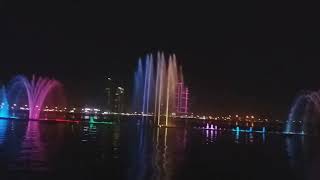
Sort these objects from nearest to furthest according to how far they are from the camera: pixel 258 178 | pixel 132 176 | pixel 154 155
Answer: pixel 132 176 < pixel 258 178 < pixel 154 155

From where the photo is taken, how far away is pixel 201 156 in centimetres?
3130

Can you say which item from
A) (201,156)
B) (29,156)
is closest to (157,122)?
(201,156)

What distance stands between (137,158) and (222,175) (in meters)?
6.61

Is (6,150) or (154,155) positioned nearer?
(6,150)

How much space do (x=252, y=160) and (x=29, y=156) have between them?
522 inches

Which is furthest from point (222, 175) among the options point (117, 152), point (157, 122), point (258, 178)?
point (157, 122)

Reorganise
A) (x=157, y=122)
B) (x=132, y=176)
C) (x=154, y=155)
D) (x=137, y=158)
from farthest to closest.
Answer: (x=157, y=122)
(x=154, y=155)
(x=137, y=158)
(x=132, y=176)

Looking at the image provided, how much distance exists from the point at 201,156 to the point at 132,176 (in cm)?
1123

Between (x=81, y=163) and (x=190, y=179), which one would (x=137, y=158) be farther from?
(x=190, y=179)

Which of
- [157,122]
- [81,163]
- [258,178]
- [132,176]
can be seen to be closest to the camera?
[132,176]

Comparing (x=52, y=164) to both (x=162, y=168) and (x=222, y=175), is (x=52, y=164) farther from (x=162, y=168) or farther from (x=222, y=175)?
(x=222, y=175)

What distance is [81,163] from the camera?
24.7 metres

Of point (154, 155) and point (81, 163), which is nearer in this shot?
point (81, 163)

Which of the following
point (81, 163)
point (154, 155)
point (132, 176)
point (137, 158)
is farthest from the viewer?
point (154, 155)
